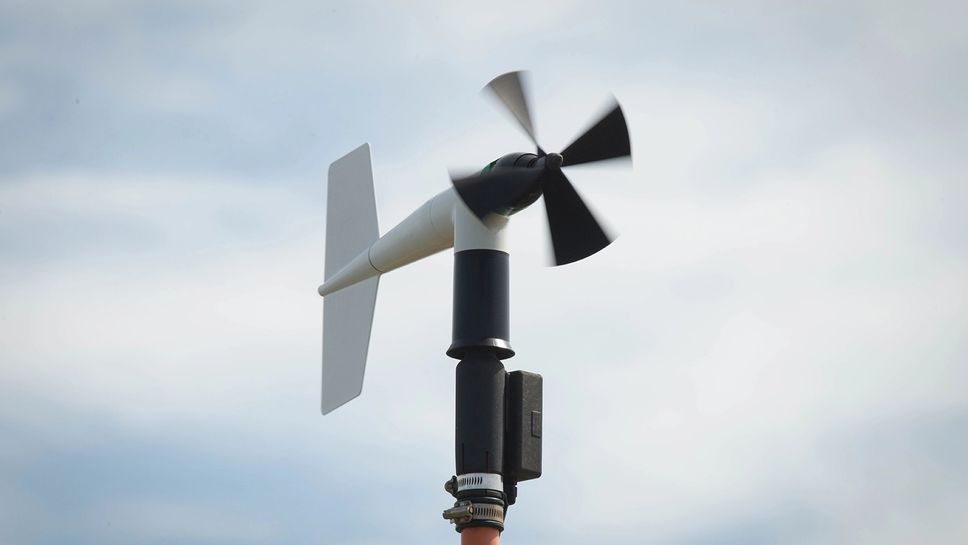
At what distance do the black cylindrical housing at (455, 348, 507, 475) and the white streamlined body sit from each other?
1.37 m

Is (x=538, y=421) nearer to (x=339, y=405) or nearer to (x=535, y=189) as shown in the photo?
(x=535, y=189)

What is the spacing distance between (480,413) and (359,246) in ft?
17.0

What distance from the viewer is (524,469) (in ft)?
51.0


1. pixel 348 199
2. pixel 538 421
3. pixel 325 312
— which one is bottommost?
pixel 538 421

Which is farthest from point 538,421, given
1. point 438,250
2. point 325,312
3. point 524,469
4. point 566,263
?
point 325,312

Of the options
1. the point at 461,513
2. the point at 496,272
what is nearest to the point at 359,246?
the point at 496,272

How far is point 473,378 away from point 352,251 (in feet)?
16.5

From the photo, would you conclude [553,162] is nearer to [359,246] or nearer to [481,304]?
[481,304]

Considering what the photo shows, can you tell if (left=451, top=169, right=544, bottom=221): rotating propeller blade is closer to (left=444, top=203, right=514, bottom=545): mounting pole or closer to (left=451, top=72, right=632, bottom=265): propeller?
(left=451, top=72, right=632, bottom=265): propeller

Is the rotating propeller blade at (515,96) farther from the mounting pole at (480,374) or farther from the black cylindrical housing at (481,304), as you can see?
the black cylindrical housing at (481,304)

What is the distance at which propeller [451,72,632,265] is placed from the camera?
52.5ft

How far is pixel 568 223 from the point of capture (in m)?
16.4

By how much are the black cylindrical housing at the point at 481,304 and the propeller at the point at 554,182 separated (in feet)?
1.72

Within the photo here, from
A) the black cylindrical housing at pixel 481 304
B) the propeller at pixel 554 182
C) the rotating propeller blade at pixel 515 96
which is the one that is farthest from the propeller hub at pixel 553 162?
the black cylindrical housing at pixel 481 304
